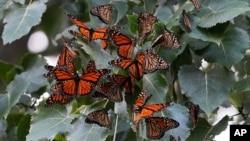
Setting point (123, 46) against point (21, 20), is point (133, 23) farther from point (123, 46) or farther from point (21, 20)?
point (21, 20)

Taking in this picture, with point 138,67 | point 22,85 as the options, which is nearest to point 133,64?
point 138,67

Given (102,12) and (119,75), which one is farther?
(102,12)

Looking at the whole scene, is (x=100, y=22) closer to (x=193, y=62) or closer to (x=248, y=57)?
(x=193, y=62)

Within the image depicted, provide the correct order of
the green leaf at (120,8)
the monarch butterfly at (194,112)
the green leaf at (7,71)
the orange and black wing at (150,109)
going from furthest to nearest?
the green leaf at (7,71)
the green leaf at (120,8)
the monarch butterfly at (194,112)
the orange and black wing at (150,109)

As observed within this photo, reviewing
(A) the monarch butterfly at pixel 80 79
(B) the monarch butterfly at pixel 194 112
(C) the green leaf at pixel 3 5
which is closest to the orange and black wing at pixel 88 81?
(A) the monarch butterfly at pixel 80 79

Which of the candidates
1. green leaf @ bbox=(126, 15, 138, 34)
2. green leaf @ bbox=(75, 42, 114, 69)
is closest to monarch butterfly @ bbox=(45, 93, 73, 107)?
green leaf @ bbox=(75, 42, 114, 69)

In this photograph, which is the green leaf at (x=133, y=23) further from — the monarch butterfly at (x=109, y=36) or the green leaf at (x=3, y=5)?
the green leaf at (x=3, y=5)

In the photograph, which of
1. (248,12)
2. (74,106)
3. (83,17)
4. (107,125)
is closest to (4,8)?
(83,17)

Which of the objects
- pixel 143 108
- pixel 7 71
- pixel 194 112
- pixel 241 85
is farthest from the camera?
pixel 7 71
